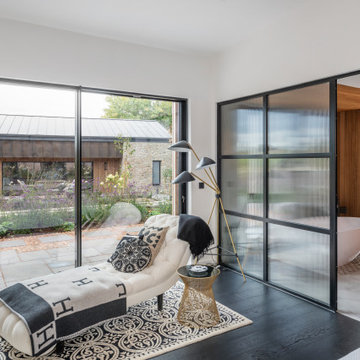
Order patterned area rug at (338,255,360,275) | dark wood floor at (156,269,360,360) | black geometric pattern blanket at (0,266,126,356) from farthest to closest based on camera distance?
1. patterned area rug at (338,255,360,275)
2. dark wood floor at (156,269,360,360)
3. black geometric pattern blanket at (0,266,126,356)

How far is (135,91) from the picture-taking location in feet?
13.5

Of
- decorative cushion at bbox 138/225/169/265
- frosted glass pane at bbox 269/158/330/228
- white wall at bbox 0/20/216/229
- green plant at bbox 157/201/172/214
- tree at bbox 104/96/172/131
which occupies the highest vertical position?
white wall at bbox 0/20/216/229

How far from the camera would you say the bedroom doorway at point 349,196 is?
3.50 m

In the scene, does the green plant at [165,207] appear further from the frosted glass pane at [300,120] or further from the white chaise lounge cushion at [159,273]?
the frosted glass pane at [300,120]

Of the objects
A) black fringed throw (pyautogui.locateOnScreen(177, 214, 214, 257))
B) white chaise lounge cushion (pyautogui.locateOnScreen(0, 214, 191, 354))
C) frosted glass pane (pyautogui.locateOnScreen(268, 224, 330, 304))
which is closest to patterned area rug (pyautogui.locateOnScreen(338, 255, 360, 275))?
frosted glass pane (pyautogui.locateOnScreen(268, 224, 330, 304))

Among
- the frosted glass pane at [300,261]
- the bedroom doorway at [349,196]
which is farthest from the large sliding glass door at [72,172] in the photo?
the bedroom doorway at [349,196]

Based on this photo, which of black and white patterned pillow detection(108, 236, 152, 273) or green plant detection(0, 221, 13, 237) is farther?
green plant detection(0, 221, 13, 237)

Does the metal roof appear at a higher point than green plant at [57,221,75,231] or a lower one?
higher

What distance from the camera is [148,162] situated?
4.35m

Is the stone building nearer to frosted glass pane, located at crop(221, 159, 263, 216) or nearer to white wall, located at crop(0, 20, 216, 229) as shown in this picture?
white wall, located at crop(0, 20, 216, 229)

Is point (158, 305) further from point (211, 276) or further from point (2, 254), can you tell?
point (2, 254)

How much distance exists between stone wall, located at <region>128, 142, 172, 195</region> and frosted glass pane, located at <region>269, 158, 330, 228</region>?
4.51 feet

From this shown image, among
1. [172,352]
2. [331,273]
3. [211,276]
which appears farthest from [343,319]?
[172,352]

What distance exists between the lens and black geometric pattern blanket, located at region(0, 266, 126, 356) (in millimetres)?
2295
